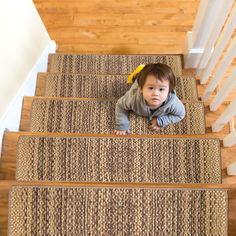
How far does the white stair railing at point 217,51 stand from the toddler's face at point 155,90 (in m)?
0.31

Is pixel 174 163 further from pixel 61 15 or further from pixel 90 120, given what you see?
pixel 61 15

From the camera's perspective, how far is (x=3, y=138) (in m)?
1.59

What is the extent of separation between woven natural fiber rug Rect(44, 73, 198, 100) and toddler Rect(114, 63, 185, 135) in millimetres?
313

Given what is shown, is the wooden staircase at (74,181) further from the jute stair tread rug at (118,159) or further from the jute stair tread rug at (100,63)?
the jute stair tread rug at (100,63)

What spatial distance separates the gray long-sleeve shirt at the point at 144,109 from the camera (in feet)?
5.03

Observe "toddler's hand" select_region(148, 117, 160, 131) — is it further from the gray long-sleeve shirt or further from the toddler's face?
the toddler's face

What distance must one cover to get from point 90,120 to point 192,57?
1.01 meters

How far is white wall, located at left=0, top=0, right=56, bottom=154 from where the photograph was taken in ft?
5.08

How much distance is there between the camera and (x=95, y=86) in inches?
75.0

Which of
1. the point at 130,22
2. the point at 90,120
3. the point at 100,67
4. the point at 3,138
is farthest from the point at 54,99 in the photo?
the point at 130,22

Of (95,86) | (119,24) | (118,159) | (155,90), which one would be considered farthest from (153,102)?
(119,24)

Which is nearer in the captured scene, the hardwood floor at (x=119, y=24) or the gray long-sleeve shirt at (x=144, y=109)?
the gray long-sleeve shirt at (x=144, y=109)

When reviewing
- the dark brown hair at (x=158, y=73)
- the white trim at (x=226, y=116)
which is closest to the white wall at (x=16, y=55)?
the dark brown hair at (x=158, y=73)

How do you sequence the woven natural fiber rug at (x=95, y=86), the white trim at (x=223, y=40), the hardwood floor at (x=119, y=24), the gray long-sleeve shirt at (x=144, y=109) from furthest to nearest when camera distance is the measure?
the hardwood floor at (x=119, y=24), the woven natural fiber rug at (x=95, y=86), the gray long-sleeve shirt at (x=144, y=109), the white trim at (x=223, y=40)
